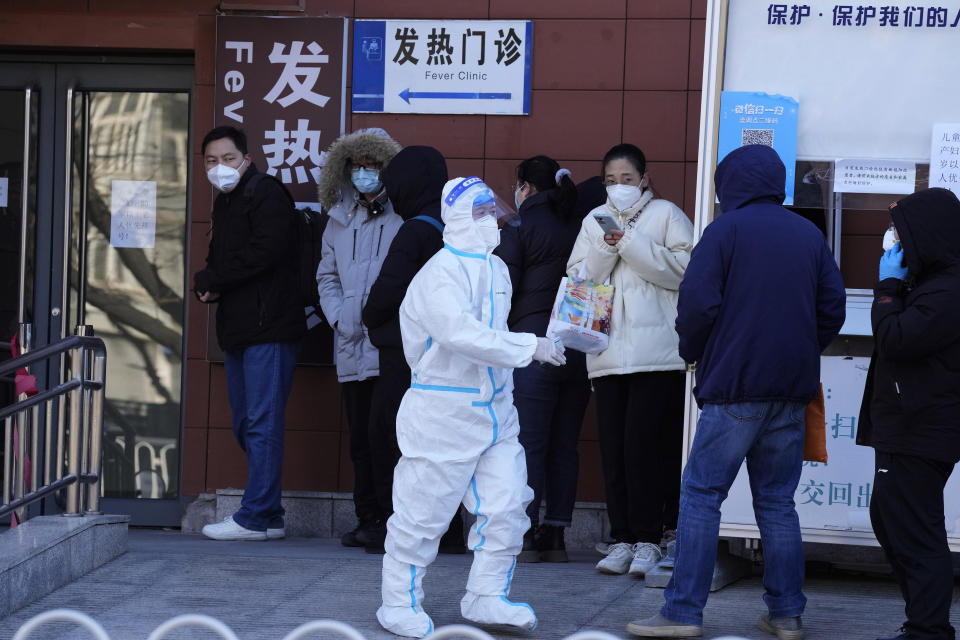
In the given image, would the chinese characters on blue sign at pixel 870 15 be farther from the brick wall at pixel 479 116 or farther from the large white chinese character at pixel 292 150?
the large white chinese character at pixel 292 150

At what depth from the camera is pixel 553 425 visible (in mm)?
6262

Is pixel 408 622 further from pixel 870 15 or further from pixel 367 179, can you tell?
pixel 870 15

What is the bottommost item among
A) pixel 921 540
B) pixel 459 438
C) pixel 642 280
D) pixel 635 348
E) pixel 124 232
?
pixel 921 540

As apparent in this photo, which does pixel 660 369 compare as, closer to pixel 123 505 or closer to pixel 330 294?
pixel 330 294

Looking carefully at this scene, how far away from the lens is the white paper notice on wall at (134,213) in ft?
25.3

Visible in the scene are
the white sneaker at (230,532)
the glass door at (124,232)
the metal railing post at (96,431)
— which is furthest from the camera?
the glass door at (124,232)

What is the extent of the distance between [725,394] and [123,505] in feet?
A: 14.6

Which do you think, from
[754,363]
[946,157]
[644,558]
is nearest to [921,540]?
[754,363]

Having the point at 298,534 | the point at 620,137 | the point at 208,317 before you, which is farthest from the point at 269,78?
the point at 298,534

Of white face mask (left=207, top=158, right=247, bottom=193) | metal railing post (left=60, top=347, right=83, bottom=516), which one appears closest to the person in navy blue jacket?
metal railing post (left=60, top=347, right=83, bottom=516)

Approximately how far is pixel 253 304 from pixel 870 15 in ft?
10.5

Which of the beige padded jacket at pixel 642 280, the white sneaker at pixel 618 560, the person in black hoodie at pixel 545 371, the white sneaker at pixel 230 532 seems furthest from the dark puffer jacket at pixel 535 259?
the white sneaker at pixel 230 532

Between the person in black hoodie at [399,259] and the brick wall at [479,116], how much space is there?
4.13 feet

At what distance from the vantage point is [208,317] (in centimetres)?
737
